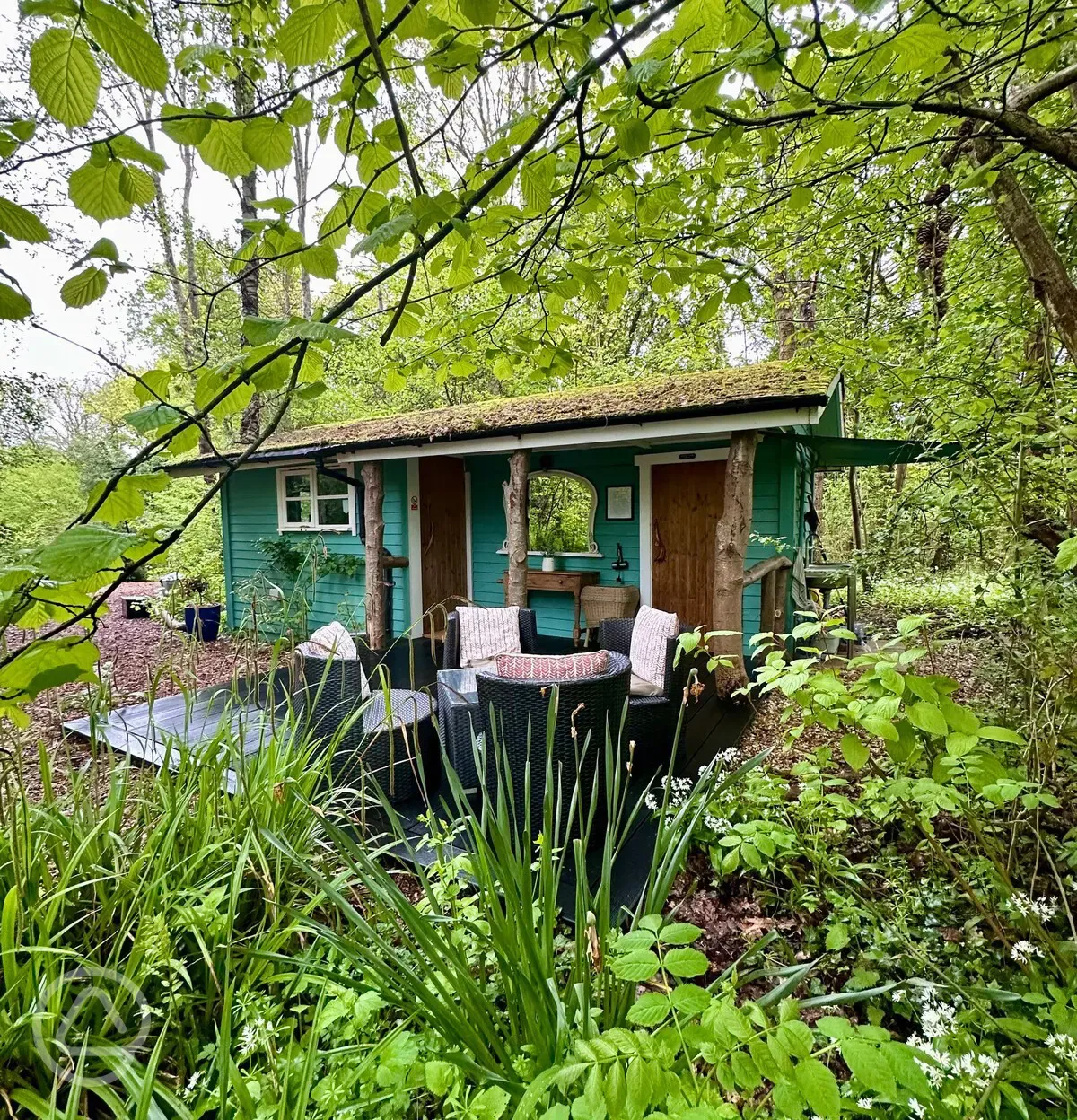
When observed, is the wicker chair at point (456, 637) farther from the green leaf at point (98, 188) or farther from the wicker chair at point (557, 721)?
the green leaf at point (98, 188)

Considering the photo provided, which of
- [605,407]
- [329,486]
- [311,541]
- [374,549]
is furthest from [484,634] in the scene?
[329,486]

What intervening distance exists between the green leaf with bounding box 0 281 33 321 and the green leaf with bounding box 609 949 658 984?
1.38 m

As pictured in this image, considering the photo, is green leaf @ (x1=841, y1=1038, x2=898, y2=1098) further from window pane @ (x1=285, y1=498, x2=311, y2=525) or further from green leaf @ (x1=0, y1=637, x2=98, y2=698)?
window pane @ (x1=285, y1=498, x2=311, y2=525)

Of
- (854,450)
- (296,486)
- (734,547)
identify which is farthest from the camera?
(296,486)

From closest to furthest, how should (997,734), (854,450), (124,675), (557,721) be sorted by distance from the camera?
(997,734) → (557,721) → (124,675) → (854,450)

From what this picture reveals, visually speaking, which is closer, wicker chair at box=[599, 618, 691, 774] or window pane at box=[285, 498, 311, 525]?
wicker chair at box=[599, 618, 691, 774]

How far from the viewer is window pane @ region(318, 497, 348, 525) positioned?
9133 mm

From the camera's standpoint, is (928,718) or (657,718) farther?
(657,718)

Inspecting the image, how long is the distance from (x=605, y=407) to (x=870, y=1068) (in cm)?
566

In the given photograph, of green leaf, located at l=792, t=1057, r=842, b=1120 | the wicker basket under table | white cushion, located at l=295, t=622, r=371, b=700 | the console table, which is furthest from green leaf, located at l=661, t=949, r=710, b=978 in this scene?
the console table

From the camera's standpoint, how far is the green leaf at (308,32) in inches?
41.4

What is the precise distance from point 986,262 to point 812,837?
5472mm

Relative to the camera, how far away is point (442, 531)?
8945 millimetres

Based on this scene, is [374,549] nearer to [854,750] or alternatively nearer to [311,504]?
[311,504]
